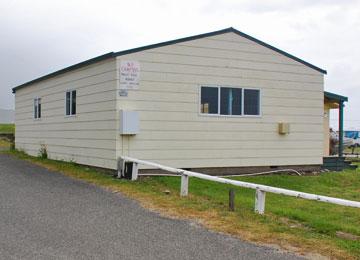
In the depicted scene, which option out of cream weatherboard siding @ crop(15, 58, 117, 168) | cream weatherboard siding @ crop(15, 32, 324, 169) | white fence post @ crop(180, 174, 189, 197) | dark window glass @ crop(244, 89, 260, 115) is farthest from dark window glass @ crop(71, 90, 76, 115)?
white fence post @ crop(180, 174, 189, 197)

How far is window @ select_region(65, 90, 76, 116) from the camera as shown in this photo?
16.8m

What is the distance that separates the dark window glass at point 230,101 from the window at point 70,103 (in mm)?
5046

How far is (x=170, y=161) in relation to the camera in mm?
14461

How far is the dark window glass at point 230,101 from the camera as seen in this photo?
50.1 feet

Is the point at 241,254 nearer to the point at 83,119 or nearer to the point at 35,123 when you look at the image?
the point at 83,119

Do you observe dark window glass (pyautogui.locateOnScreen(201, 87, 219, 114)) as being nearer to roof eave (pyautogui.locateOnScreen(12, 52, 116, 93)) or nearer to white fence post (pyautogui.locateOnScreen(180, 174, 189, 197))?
roof eave (pyautogui.locateOnScreen(12, 52, 116, 93))

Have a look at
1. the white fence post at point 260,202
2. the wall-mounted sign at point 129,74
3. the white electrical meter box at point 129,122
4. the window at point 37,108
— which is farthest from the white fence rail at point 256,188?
the window at point 37,108

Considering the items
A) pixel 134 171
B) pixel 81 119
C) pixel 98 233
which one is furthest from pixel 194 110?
pixel 98 233

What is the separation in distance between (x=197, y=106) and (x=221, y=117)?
0.88 m

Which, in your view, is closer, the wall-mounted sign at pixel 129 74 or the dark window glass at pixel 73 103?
the wall-mounted sign at pixel 129 74

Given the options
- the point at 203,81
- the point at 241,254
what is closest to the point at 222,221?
the point at 241,254

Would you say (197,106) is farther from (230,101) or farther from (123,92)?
(123,92)

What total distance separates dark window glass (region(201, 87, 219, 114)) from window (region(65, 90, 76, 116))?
456 centimetres

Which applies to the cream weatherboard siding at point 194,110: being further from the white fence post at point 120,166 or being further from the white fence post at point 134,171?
the white fence post at point 134,171
